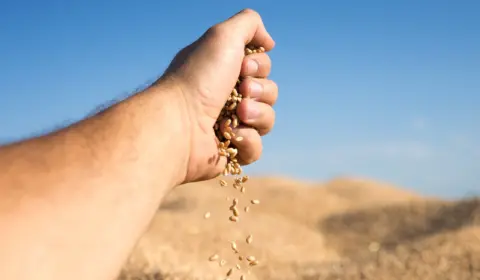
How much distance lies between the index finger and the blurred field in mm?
1526

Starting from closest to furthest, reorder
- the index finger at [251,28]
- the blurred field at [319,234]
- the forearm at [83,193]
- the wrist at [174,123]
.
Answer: the forearm at [83,193] < the wrist at [174,123] < the index finger at [251,28] < the blurred field at [319,234]

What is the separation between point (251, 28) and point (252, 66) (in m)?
0.13

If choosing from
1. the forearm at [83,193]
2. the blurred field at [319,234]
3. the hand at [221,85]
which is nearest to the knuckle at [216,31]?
the hand at [221,85]

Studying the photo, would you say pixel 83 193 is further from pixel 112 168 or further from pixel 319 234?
pixel 319 234

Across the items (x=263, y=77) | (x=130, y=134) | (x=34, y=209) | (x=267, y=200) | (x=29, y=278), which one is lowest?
(x=267, y=200)

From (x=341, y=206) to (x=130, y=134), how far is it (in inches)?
226

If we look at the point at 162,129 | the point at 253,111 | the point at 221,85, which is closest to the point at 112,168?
the point at 162,129

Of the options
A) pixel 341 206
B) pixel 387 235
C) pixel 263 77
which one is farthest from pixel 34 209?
pixel 341 206

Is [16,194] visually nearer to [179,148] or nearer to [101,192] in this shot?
[101,192]

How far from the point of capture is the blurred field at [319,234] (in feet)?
11.2

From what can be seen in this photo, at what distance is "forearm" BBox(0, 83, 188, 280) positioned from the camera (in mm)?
1126

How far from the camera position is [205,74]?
1.85 m

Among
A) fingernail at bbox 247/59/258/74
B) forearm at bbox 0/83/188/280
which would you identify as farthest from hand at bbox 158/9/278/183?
forearm at bbox 0/83/188/280

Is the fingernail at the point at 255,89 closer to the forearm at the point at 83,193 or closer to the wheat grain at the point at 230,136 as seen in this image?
the wheat grain at the point at 230,136
